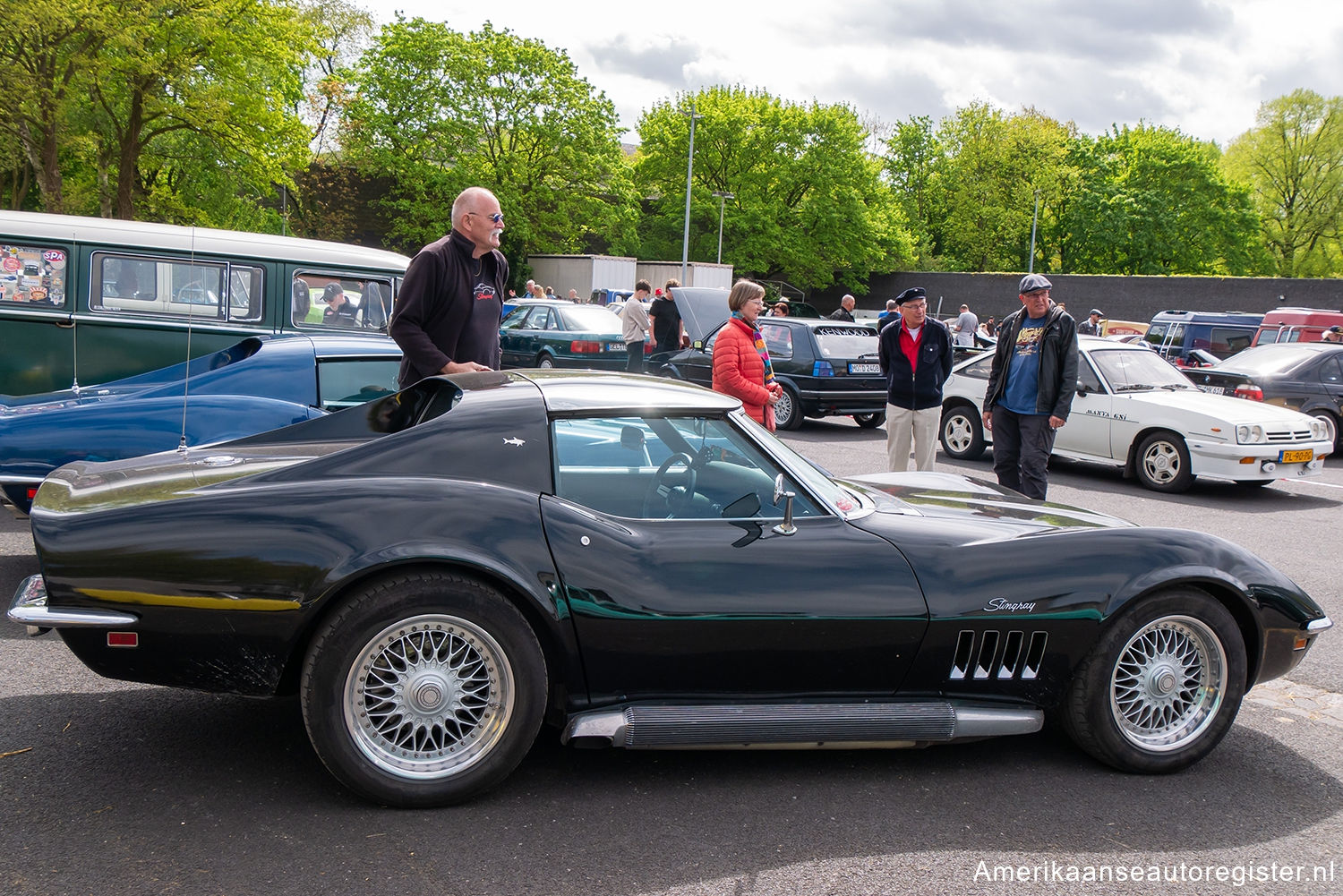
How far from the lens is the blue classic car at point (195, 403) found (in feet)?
17.4

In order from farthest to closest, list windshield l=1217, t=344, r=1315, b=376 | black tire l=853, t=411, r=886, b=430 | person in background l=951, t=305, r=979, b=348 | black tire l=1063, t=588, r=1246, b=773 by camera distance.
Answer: person in background l=951, t=305, r=979, b=348, black tire l=853, t=411, r=886, b=430, windshield l=1217, t=344, r=1315, b=376, black tire l=1063, t=588, r=1246, b=773

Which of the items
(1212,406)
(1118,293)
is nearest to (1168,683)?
(1212,406)

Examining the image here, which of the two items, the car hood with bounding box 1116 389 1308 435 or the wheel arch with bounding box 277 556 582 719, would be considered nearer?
the wheel arch with bounding box 277 556 582 719

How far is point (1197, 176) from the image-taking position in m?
50.2

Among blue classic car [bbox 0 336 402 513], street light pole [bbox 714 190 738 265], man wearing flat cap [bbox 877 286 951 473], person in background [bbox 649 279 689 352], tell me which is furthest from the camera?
street light pole [bbox 714 190 738 265]

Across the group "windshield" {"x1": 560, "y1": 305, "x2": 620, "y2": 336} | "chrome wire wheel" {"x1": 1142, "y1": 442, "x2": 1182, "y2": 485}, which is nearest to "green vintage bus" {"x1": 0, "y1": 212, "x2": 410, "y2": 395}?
"chrome wire wheel" {"x1": 1142, "y1": 442, "x2": 1182, "y2": 485}

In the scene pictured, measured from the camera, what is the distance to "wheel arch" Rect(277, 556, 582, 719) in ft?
9.74

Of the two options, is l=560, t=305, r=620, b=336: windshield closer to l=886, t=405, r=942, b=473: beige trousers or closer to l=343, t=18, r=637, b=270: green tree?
l=886, t=405, r=942, b=473: beige trousers

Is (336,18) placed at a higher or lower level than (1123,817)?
higher

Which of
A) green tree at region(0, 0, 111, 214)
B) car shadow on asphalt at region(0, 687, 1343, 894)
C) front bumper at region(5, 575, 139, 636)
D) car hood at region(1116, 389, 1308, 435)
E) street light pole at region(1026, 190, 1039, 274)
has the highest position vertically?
street light pole at region(1026, 190, 1039, 274)

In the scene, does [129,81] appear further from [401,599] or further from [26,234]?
[401,599]

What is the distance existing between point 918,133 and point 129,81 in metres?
48.9

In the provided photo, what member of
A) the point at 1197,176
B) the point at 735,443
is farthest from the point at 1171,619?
the point at 1197,176

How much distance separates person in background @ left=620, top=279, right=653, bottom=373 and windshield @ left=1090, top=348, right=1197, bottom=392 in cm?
722
